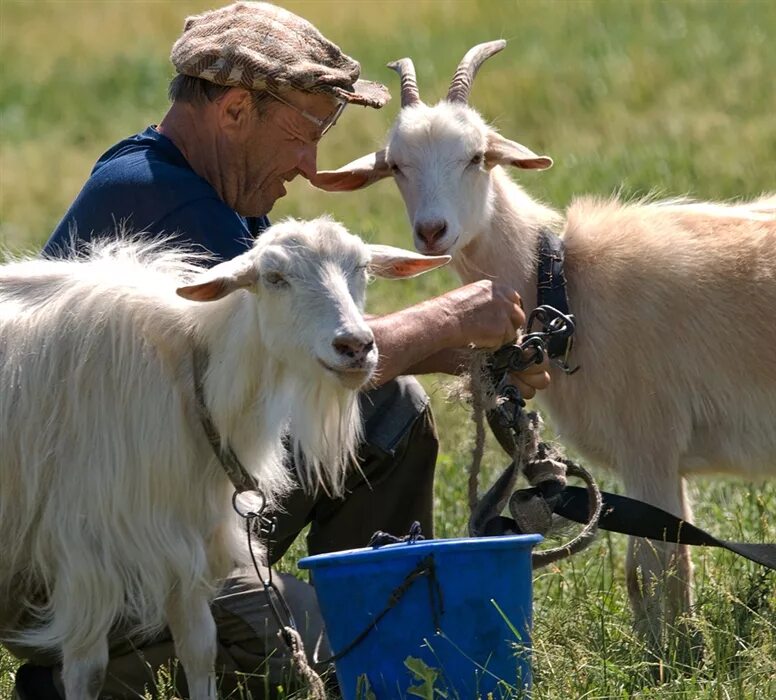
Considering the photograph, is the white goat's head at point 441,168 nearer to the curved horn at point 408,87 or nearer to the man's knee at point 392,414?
the curved horn at point 408,87

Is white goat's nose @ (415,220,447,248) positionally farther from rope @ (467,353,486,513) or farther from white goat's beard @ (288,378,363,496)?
white goat's beard @ (288,378,363,496)

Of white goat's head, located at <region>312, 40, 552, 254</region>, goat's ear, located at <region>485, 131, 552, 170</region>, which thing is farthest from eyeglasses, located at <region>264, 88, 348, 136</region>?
goat's ear, located at <region>485, 131, 552, 170</region>

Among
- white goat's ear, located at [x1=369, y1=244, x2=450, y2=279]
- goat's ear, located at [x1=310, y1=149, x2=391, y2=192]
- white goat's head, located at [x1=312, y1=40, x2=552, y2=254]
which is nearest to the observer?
white goat's ear, located at [x1=369, y1=244, x2=450, y2=279]

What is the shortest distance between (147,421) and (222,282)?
1.47 feet

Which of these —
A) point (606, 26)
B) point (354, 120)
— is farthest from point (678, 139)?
point (606, 26)

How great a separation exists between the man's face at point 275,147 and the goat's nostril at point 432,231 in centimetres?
62

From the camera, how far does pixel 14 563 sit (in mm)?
3727

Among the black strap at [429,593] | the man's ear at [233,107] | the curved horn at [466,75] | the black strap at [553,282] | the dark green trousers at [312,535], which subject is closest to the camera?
the black strap at [429,593]

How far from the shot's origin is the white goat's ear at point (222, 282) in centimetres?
337

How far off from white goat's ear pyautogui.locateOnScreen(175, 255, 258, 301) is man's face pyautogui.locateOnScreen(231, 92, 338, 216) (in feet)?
3.07

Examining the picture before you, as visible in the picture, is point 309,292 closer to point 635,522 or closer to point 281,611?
point 281,611

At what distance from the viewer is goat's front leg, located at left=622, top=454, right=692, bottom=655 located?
4.57 meters

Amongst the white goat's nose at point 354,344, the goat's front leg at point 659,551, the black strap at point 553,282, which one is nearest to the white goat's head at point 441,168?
the black strap at point 553,282

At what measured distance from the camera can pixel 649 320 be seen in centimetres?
507
